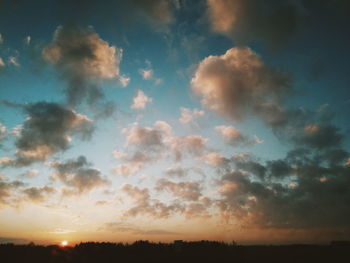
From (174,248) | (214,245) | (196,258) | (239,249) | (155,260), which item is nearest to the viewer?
(155,260)

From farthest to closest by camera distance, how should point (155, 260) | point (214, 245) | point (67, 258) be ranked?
point (214, 245) < point (155, 260) < point (67, 258)

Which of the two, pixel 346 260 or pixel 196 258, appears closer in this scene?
pixel 346 260

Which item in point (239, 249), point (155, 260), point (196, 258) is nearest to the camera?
point (155, 260)

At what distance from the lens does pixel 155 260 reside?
74.9 m

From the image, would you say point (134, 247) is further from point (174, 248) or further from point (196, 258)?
point (196, 258)

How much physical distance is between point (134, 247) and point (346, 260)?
74.2 meters

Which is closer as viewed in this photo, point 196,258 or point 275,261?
point 275,261

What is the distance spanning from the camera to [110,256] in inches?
3135

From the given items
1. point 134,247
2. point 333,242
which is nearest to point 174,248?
point 134,247

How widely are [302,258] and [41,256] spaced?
274 feet

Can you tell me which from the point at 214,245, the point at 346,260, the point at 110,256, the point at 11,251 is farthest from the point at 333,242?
the point at 11,251

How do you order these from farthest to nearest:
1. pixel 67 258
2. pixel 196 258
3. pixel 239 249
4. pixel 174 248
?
pixel 239 249, pixel 174 248, pixel 196 258, pixel 67 258

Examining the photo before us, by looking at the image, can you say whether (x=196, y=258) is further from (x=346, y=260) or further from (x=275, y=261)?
(x=346, y=260)

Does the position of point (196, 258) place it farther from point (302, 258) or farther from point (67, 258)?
point (67, 258)
